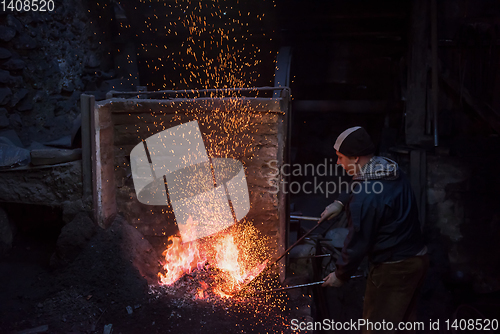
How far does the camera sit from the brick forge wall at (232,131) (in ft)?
11.1

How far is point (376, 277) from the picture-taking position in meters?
A: 2.73

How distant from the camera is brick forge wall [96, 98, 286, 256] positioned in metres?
3.38

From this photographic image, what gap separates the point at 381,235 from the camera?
264 centimetres

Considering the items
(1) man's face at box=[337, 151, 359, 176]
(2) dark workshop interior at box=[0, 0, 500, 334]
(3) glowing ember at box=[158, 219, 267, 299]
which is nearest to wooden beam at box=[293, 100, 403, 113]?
(2) dark workshop interior at box=[0, 0, 500, 334]

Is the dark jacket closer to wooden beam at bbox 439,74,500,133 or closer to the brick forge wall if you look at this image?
the brick forge wall

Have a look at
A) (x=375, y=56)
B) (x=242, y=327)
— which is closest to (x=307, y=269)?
(x=242, y=327)

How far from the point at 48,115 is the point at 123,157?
2.42 meters

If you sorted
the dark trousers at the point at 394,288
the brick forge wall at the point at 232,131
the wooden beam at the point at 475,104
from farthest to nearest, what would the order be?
1. the wooden beam at the point at 475,104
2. the brick forge wall at the point at 232,131
3. the dark trousers at the point at 394,288

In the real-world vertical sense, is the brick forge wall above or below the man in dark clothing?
above

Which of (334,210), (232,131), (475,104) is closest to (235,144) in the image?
(232,131)

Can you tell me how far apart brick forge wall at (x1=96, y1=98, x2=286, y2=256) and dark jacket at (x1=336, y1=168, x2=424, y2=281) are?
0.99 m

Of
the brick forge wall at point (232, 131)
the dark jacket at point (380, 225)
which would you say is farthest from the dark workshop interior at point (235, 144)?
the dark jacket at point (380, 225)

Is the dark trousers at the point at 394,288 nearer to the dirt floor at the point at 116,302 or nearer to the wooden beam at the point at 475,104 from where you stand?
the dirt floor at the point at 116,302

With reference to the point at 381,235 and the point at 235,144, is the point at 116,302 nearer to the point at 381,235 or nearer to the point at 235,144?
the point at 235,144
